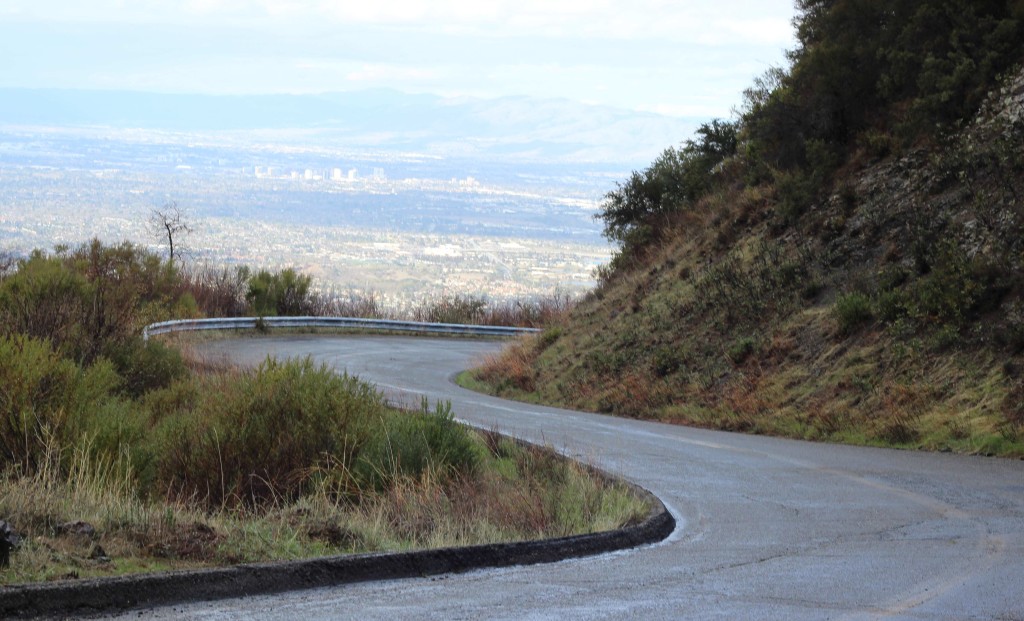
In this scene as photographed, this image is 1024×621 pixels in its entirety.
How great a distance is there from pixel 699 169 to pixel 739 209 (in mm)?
8906

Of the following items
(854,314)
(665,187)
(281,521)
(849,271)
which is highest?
(665,187)

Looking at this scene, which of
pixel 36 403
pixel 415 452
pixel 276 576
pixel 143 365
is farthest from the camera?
pixel 143 365

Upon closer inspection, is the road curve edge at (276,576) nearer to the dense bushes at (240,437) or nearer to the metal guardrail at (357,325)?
the dense bushes at (240,437)

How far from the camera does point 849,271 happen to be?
2278 centimetres

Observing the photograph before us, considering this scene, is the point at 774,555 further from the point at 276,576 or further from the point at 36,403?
the point at 36,403

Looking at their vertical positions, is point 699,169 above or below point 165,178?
below

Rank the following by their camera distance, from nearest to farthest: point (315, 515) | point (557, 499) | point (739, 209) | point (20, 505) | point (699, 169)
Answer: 1. point (20, 505)
2. point (315, 515)
3. point (557, 499)
4. point (739, 209)
5. point (699, 169)

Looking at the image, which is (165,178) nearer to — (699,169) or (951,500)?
(699,169)

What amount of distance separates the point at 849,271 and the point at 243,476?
543 inches

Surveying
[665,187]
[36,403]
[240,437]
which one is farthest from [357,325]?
[36,403]

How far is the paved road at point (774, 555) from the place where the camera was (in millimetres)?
6832

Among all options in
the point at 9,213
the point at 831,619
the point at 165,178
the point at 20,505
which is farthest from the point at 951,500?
the point at 165,178

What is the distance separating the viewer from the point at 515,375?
94.3 ft

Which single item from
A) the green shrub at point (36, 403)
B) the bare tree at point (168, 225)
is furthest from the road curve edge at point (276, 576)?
the bare tree at point (168, 225)
